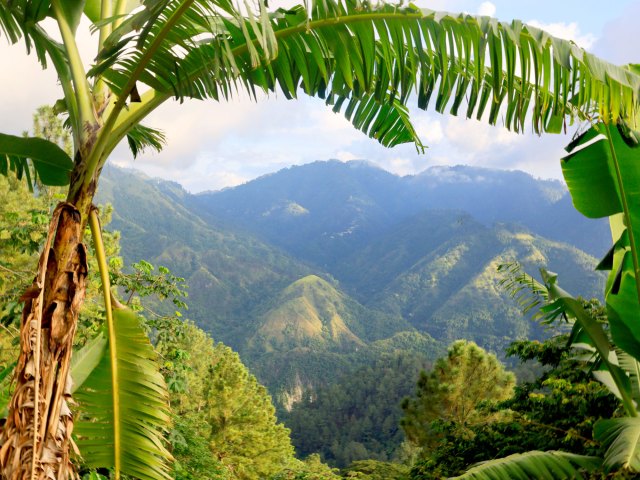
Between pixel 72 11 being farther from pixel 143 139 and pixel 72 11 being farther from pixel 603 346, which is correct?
pixel 603 346

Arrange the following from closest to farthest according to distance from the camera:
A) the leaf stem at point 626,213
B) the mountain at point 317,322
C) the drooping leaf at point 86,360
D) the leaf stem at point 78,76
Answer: the leaf stem at point 78,76, the drooping leaf at point 86,360, the leaf stem at point 626,213, the mountain at point 317,322

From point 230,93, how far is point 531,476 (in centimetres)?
270

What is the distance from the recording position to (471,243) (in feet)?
547

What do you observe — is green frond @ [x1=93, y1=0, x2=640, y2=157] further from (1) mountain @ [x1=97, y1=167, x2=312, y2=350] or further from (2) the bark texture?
(1) mountain @ [x1=97, y1=167, x2=312, y2=350]

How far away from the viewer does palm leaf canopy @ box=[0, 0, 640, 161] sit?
1.69 m

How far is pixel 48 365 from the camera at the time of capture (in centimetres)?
165

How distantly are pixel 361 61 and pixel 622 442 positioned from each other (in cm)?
220

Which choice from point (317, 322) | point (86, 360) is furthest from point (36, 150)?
point (317, 322)

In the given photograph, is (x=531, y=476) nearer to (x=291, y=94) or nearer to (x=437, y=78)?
(x=437, y=78)

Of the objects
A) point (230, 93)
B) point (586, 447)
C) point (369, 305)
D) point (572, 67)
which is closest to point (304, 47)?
point (230, 93)

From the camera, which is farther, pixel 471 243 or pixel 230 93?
pixel 471 243

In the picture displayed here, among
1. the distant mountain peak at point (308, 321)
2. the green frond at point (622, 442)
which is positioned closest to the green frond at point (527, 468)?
the green frond at point (622, 442)

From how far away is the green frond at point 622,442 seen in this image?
7.67 feet

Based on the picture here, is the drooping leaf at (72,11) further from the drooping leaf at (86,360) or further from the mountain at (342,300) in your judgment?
the mountain at (342,300)
